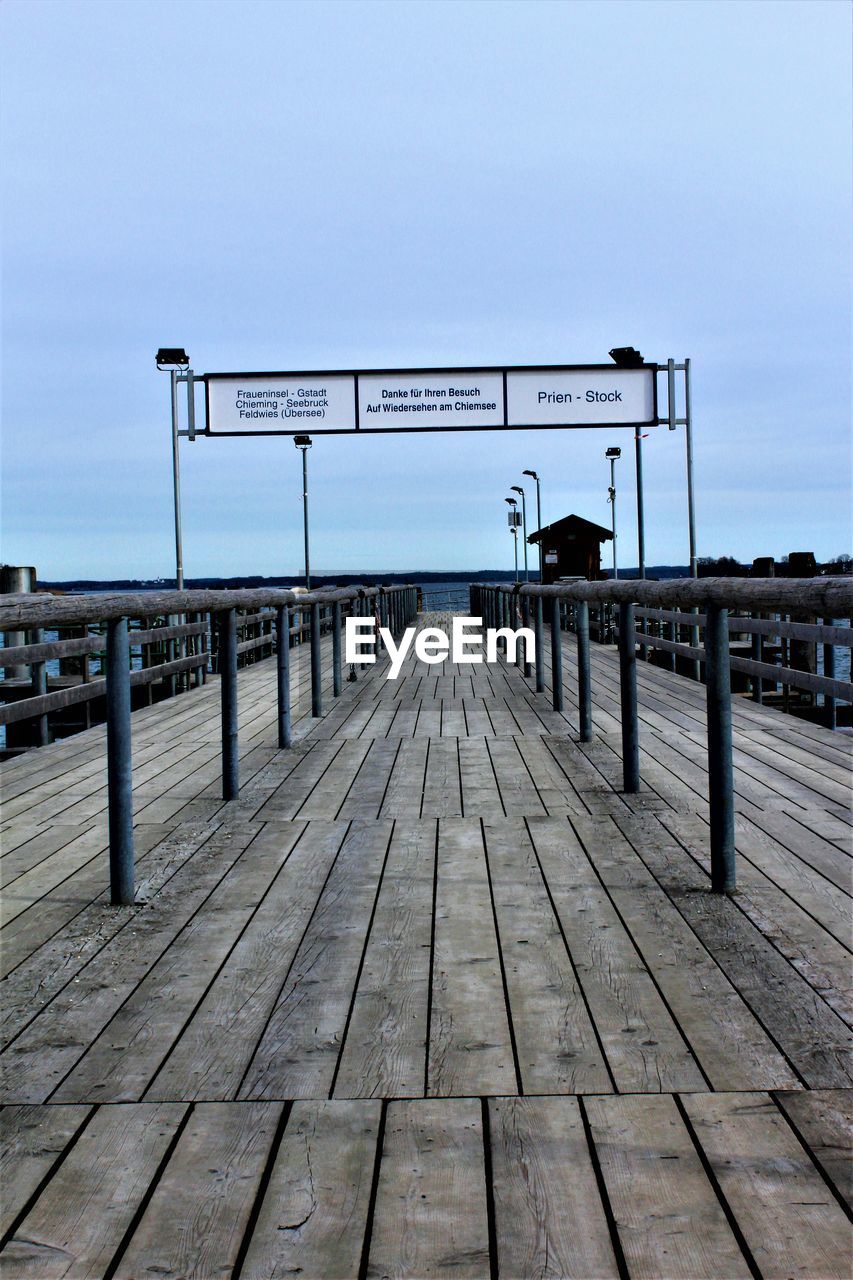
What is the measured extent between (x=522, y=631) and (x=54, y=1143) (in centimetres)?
1107

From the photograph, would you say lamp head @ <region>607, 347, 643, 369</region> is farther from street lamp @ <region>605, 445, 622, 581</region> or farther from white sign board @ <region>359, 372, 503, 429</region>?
street lamp @ <region>605, 445, 622, 581</region>

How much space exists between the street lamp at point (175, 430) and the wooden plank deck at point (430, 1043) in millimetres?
9501

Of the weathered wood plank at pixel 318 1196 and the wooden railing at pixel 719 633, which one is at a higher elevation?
the wooden railing at pixel 719 633

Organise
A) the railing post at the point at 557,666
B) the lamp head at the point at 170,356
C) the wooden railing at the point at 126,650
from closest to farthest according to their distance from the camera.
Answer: the wooden railing at the point at 126,650 < the railing post at the point at 557,666 < the lamp head at the point at 170,356

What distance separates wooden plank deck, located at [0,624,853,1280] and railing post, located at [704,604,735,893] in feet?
0.35

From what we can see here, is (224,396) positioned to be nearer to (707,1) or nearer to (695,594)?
(707,1)

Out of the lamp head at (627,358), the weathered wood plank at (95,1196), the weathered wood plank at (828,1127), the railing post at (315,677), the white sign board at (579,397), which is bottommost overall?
the weathered wood plank at (95,1196)

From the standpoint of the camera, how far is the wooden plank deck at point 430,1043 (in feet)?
5.52

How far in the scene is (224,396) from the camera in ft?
53.6

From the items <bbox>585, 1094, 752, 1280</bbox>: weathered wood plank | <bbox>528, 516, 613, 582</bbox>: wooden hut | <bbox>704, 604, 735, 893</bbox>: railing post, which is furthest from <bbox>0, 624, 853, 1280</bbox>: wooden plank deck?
<bbox>528, 516, 613, 582</bbox>: wooden hut

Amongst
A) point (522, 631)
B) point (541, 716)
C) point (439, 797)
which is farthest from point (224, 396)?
point (439, 797)

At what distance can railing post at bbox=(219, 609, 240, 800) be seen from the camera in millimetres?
4969

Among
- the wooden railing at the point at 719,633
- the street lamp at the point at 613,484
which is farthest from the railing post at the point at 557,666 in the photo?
the street lamp at the point at 613,484

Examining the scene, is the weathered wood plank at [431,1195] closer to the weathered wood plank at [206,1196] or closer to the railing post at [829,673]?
the weathered wood plank at [206,1196]
